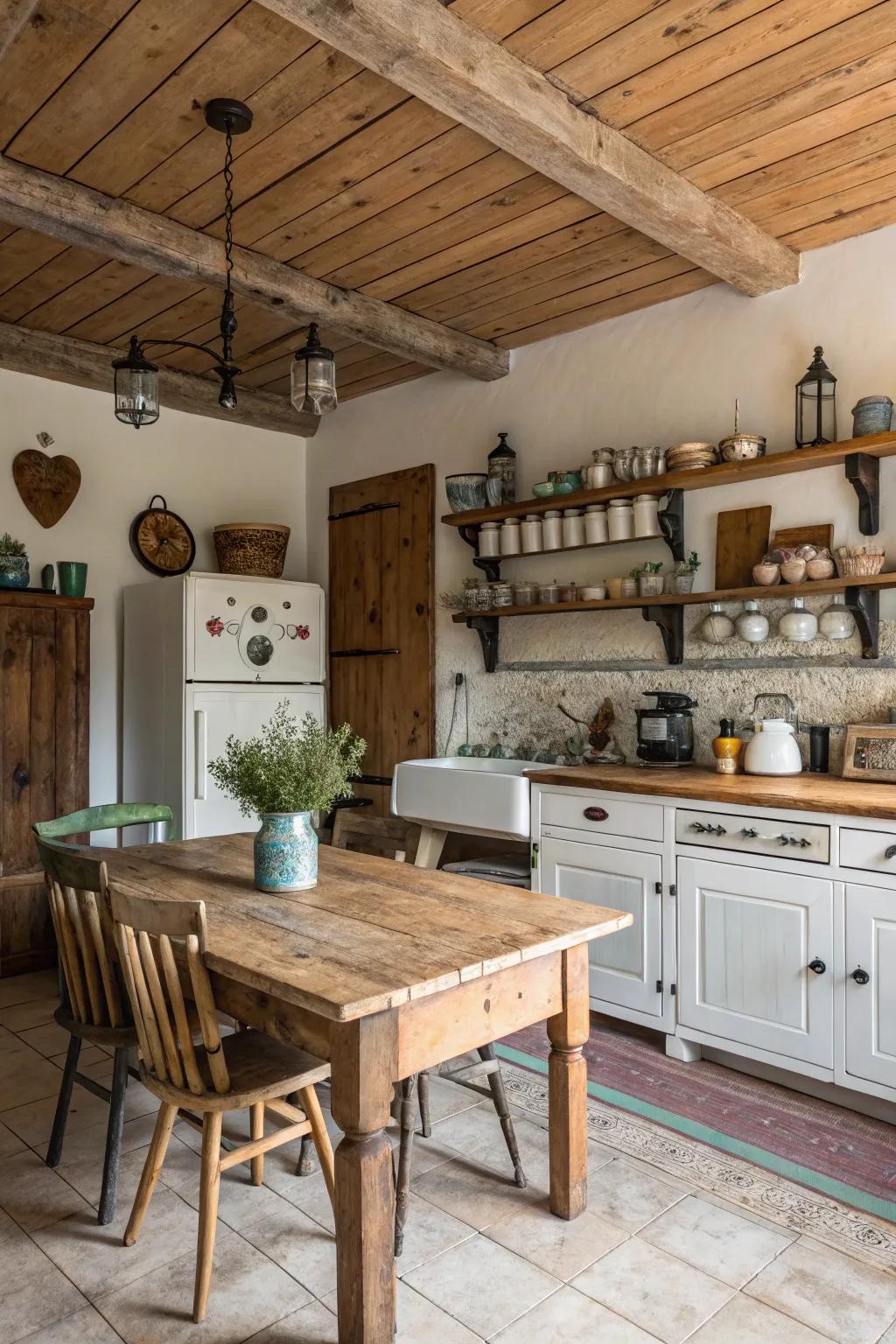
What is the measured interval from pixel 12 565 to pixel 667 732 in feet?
9.20

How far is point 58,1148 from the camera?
2.36m

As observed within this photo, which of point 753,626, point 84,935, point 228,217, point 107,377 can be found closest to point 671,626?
point 753,626

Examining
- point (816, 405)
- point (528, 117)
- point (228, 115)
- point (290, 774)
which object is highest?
point (228, 115)

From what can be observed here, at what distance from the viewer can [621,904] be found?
3113mm

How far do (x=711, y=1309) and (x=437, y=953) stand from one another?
2.91ft

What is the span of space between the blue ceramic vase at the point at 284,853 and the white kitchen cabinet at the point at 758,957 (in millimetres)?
1309

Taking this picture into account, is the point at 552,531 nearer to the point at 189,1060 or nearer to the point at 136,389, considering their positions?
the point at 136,389

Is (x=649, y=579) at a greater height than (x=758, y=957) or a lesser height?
greater

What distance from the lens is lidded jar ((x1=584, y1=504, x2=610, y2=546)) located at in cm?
369

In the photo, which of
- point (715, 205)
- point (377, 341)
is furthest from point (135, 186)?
point (715, 205)

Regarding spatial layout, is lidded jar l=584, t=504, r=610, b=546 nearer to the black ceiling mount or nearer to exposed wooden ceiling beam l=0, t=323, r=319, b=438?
the black ceiling mount

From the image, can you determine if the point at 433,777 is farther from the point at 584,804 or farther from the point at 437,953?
the point at 437,953

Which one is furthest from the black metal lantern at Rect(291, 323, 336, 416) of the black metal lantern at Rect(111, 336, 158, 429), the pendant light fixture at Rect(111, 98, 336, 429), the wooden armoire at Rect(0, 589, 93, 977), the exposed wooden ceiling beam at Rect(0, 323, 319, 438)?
the exposed wooden ceiling beam at Rect(0, 323, 319, 438)

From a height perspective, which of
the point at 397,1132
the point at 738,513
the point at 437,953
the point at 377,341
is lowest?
the point at 397,1132
